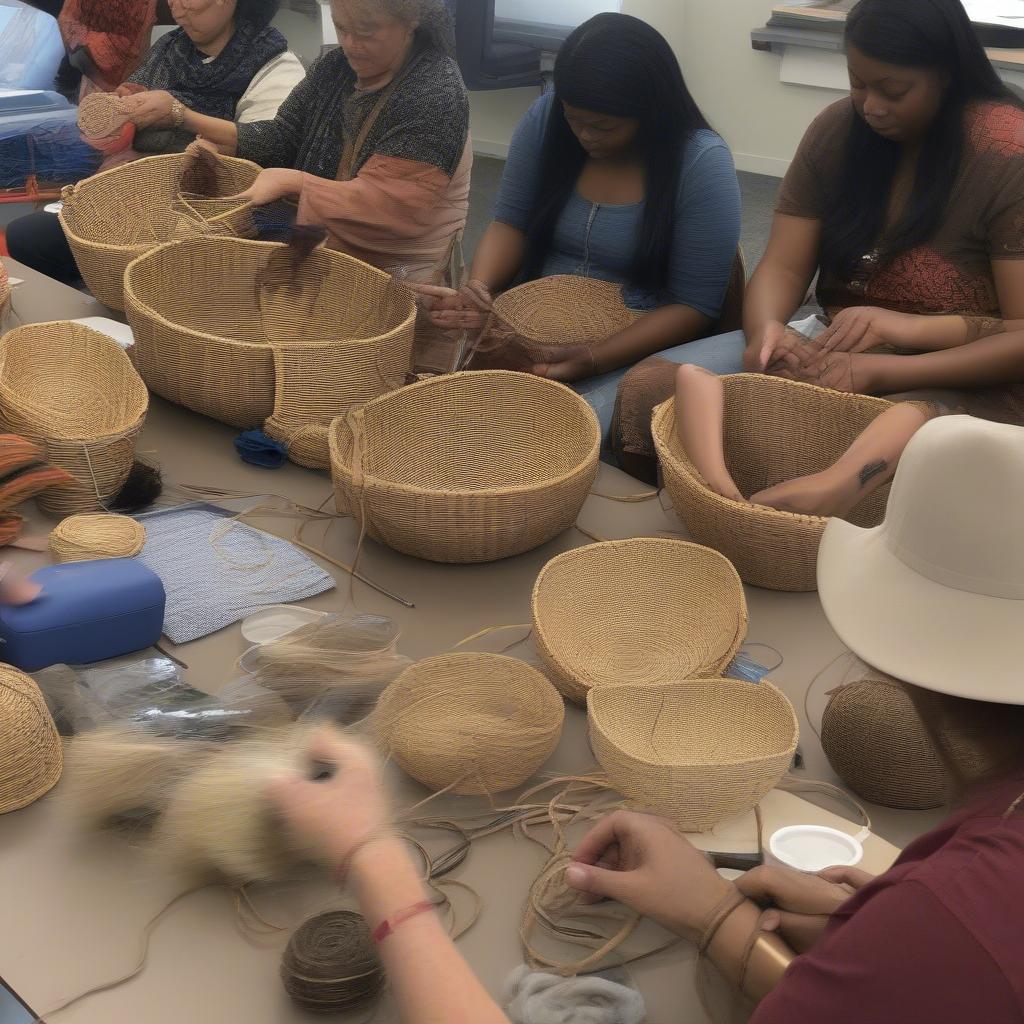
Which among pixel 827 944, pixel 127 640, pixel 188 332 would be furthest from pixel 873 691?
pixel 188 332

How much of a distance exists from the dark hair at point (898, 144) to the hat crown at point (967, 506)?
4.30 ft

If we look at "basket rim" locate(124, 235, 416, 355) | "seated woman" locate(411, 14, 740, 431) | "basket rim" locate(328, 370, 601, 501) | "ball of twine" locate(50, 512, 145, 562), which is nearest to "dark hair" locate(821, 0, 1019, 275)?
"seated woman" locate(411, 14, 740, 431)

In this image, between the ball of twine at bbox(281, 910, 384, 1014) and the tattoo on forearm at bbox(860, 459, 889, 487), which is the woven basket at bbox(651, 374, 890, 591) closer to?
the tattoo on forearm at bbox(860, 459, 889, 487)

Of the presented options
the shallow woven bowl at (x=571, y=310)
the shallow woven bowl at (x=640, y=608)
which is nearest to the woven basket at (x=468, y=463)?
the shallow woven bowl at (x=640, y=608)

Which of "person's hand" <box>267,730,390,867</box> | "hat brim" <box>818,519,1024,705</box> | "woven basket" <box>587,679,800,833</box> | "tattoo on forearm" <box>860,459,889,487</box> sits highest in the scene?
"hat brim" <box>818,519,1024,705</box>

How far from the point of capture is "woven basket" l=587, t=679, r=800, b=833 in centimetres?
124

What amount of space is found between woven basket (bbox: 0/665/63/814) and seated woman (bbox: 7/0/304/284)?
228 centimetres

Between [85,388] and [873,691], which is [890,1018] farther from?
[85,388]

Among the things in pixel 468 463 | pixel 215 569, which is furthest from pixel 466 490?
pixel 215 569

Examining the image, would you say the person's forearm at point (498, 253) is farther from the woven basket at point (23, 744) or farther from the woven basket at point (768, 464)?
the woven basket at point (23, 744)

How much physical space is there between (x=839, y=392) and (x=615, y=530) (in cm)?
45

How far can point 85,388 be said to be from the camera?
6.66ft

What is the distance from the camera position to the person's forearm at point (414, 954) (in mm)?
883

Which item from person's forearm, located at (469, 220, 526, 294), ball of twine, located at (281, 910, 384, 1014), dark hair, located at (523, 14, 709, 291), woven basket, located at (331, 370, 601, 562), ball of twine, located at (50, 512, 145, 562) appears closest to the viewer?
ball of twine, located at (281, 910, 384, 1014)
